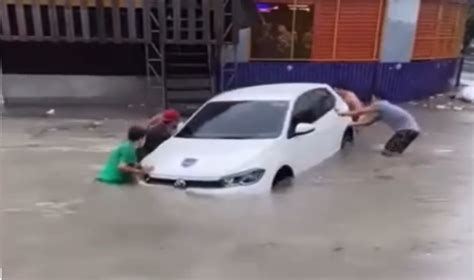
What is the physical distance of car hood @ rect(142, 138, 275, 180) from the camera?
771 cm

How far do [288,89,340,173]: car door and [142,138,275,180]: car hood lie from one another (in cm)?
54

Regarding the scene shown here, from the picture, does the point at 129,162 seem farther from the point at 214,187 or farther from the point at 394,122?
the point at 394,122

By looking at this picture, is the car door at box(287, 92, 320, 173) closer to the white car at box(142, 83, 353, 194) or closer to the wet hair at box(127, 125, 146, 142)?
the white car at box(142, 83, 353, 194)

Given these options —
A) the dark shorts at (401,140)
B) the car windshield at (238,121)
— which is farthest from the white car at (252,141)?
the dark shorts at (401,140)

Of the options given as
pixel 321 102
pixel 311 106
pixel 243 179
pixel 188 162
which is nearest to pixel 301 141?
pixel 311 106

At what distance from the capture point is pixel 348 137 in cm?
1102

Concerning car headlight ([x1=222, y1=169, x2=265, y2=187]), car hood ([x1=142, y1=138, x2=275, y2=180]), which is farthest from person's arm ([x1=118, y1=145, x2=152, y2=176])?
car headlight ([x1=222, y1=169, x2=265, y2=187])

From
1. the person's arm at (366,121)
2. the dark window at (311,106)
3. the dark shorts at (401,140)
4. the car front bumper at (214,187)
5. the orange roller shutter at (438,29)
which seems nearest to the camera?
the car front bumper at (214,187)

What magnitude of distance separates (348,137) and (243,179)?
3.84 meters

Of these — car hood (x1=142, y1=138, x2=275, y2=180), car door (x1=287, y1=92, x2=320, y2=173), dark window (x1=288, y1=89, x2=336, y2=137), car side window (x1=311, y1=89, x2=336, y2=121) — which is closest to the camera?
car hood (x1=142, y1=138, x2=275, y2=180)

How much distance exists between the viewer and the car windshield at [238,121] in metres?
8.67

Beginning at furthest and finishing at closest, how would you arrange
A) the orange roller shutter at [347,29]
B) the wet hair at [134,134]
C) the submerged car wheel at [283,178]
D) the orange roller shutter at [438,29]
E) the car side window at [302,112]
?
the orange roller shutter at [438,29] < the orange roller shutter at [347,29] < the car side window at [302,112] < the wet hair at [134,134] < the submerged car wheel at [283,178]

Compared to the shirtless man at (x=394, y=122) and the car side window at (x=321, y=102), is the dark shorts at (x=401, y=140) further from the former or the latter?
the car side window at (x=321, y=102)

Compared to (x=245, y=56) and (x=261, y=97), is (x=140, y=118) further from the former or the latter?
(x=261, y=97)
